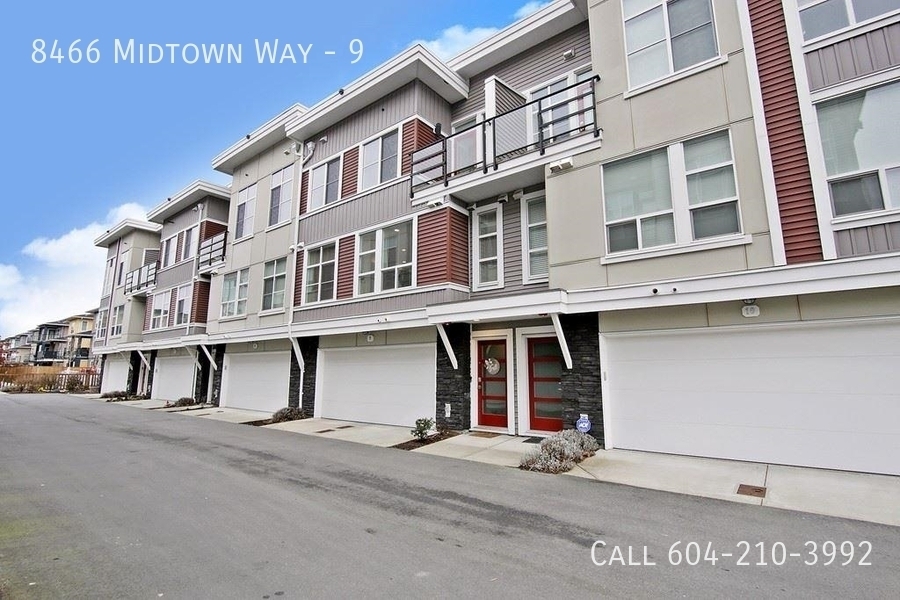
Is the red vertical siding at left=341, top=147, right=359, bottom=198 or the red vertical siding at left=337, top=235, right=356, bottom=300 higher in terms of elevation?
the red vertical siding at left=341, top=147, right=359, bottom=198

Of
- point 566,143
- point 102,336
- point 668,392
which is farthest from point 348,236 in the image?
point 102,336

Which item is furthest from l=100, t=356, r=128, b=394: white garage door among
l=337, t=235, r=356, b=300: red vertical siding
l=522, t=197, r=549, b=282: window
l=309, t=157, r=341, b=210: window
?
l=522, t=197, r=549, b=282: window

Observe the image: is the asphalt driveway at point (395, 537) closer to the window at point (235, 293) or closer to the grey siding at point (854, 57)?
the grey siding at point (854, 57)

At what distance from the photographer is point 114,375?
1057 inches

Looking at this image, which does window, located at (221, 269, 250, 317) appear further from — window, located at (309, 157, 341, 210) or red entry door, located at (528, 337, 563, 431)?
red entry door, located at (528, 337, 563, 431)

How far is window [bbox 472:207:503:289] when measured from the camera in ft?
34.1

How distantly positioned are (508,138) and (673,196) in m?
4.00

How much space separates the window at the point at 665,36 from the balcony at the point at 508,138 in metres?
0.87

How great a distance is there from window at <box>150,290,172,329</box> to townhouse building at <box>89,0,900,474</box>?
11978 mm

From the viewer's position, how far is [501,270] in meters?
10.2

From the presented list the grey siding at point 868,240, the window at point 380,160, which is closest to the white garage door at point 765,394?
the grey siding at point 868,240

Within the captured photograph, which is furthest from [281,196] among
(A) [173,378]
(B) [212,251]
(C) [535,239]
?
(A) [173,378]

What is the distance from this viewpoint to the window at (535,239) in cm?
957

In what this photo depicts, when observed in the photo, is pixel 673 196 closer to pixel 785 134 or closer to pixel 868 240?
pixel 785 134
